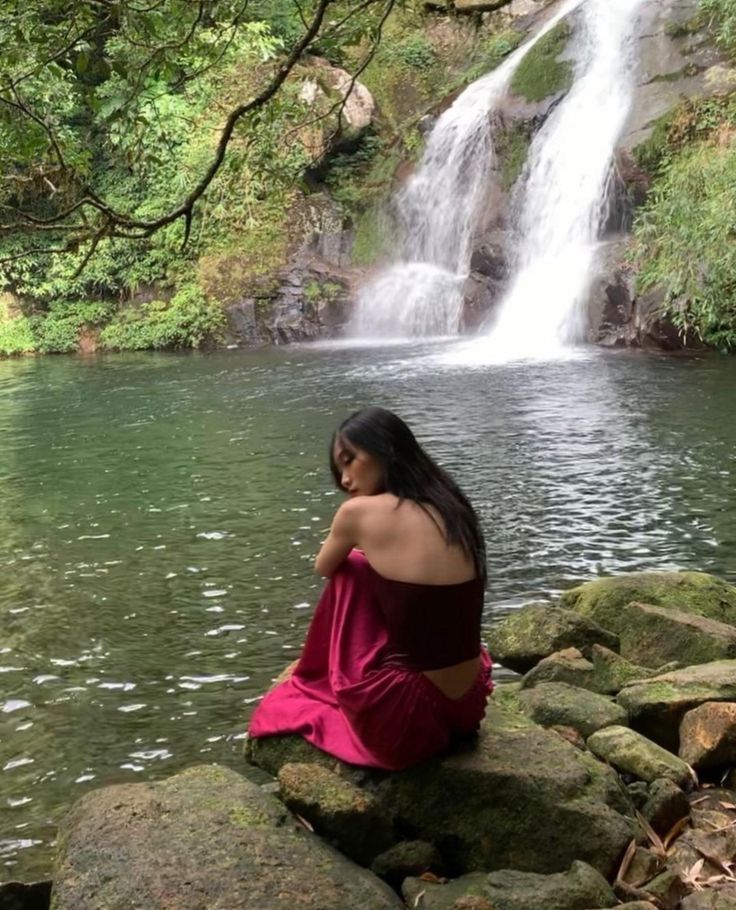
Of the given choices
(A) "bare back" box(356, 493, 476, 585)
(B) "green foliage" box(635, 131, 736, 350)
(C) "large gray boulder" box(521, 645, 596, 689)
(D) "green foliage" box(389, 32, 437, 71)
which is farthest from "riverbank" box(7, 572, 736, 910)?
(D) "green foliage" box(389, 32, 437, 71)

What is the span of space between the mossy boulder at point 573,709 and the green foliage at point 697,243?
847 cm

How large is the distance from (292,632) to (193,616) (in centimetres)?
66

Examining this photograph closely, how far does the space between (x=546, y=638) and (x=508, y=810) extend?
1.79 metres

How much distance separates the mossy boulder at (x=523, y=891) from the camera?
2.67 metres

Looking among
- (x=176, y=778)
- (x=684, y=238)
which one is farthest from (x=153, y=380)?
(x=176, y=778)

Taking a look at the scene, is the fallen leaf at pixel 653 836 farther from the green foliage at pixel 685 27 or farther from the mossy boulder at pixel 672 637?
the green foliage at pixel 685 27

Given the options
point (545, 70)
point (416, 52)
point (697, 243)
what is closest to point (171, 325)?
point (545, 70)

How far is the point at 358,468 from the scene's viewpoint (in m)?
3.13

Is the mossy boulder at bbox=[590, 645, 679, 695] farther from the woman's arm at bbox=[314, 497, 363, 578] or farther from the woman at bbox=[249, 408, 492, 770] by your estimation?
the woman's arm at bbox=[314, 497, 363, 578]

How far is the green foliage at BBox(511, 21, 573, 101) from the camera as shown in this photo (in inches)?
780

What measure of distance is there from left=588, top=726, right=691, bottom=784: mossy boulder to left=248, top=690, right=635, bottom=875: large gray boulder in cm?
28

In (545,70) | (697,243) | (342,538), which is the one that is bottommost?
(342,538)

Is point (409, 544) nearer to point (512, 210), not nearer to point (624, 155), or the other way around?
point (624, 155)

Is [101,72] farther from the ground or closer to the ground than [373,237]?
closer to the ground
